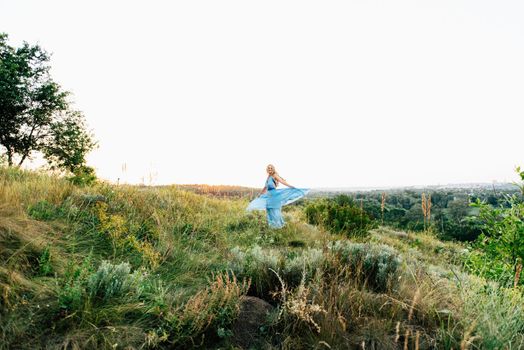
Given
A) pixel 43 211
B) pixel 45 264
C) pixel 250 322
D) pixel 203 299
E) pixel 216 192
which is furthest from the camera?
pixel 216 192

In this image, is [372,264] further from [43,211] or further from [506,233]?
[43,211]

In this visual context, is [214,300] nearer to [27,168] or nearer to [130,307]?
[130,307]

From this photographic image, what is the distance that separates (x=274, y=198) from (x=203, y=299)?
7044 mm

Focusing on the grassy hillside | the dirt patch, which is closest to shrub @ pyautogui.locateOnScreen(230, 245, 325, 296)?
the grassy hillside

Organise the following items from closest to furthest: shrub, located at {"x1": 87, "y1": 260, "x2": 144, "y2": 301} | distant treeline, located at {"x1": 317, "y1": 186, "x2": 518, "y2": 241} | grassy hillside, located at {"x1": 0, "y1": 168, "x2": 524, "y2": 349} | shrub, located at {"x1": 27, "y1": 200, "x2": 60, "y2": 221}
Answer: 1. grassy hillside, located at {"x1": 0, "y1": 168, "x2": 524, "y2": 349}
2. shrub, located at {"x1": 87, "y1": 260, "x2": 144, "y2": 301}
3. shrub, located at {"x1": 27, "y1": 200, "x2": 60, "y2": 221}
4. distant treeline, located at {"x1": 317, "y1": 186, "x2": 518, "y2": 241}

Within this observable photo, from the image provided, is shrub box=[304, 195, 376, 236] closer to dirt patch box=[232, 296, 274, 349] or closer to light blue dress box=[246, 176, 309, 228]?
light blue dress box=[246, 176, 309, 228]

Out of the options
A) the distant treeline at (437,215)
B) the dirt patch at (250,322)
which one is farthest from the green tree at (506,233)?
the distant treeline at (437,215)

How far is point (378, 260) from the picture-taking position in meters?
5.20

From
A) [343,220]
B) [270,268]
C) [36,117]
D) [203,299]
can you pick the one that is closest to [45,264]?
[203,299]

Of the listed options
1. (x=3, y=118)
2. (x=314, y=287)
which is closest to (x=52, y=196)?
(x=314, y=287)

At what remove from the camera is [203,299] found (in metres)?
3.44

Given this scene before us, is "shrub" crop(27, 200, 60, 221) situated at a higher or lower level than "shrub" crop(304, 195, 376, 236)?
higher

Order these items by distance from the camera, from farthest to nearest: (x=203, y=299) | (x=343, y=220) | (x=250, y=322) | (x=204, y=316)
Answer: (x=343, y=220), (x=250, y=322), (x=203, y=299), (x=204, y=316)

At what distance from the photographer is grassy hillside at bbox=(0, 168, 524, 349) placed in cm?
314
